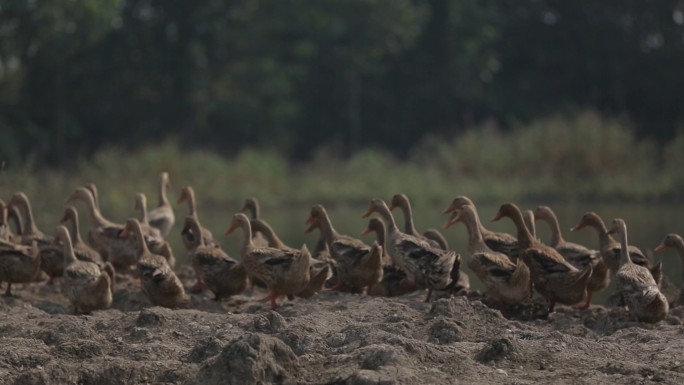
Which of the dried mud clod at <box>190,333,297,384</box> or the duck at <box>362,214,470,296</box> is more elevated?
the dried mud clod at <box>190,333,297,384</box>

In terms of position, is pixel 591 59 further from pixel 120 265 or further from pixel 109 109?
pixel 120 265

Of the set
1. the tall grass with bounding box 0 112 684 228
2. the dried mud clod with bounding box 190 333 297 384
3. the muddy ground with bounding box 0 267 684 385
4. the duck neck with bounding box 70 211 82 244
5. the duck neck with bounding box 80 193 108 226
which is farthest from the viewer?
the tall grass with bounding box 0 112 684 228

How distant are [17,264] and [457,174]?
1041 inches

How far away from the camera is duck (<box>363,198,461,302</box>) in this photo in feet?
42.4

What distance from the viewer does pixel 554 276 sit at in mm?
12711

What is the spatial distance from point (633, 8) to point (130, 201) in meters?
28.5

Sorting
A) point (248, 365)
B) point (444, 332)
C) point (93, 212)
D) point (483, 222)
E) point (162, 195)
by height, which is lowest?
point (483, 222)

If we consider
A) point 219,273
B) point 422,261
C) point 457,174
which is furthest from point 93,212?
point 457,174

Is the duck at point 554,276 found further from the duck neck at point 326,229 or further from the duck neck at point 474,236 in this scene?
the duck neck at point 326,229

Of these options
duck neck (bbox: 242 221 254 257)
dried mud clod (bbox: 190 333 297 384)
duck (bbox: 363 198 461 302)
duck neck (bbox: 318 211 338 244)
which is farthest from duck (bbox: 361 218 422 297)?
dried mud clod (bbox: 190 333 297 384)

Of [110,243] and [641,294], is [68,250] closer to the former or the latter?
[110,243]

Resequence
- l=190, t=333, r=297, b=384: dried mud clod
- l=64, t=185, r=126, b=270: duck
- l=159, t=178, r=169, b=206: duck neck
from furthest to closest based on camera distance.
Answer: l=159, t=178, r=169, b=206: duck neck
l=64, t=185, r=126, b=270: duck
l=190, t=333, r=297, b=384: dried mud clod

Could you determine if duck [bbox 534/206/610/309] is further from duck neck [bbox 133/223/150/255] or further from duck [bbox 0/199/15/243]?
duck [bbox 0/199/15/243]

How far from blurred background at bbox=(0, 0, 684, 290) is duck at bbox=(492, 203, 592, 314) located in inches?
A: 734
